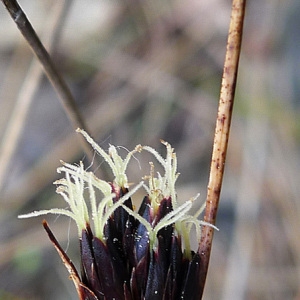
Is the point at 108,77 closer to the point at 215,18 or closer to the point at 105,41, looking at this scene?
the point at 105,41

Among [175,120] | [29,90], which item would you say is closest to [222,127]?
[29,90]

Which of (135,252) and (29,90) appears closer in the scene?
(135,252)

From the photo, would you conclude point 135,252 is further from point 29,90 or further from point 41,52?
point 29,90

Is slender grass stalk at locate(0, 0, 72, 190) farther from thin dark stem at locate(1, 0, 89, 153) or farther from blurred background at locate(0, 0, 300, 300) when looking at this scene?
thin dark stem at locate(1, 0, 89, 153)

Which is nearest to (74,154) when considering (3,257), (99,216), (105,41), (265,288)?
(3,257)

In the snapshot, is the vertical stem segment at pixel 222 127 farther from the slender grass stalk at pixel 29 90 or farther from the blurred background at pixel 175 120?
the blurred background at pixel 175 120
